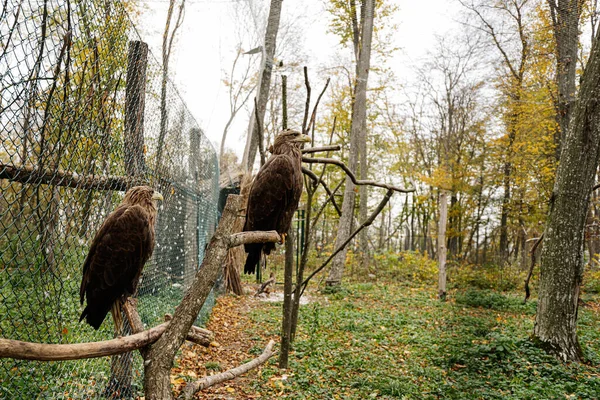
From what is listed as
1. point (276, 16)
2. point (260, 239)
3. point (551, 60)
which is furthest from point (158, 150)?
point (551, 60)

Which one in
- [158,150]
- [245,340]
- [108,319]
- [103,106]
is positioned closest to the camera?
[103,106]

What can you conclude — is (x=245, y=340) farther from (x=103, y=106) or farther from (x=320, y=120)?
(x=320, y=120)

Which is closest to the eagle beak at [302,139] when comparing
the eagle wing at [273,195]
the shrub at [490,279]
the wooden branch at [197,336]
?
the eagle wing at [273,195]

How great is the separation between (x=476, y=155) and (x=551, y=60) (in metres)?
5.53

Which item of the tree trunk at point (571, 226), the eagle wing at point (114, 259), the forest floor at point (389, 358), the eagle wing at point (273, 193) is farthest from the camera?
the tree trunk at point (571, 226)

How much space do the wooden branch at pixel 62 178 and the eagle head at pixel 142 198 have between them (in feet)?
0.75

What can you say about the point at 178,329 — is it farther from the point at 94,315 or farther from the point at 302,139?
the point at 302,139

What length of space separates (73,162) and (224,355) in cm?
331

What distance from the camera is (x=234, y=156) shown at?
81.1ft

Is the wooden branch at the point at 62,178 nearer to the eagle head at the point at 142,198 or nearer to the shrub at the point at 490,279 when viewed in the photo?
the eagle head at the point at 142,198

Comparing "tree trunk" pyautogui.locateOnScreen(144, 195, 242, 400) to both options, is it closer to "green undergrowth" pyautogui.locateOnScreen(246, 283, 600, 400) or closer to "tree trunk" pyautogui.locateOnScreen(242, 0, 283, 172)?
"green undergrowth" pyautogui.locateOnScreen(246, 283, 600, 400)

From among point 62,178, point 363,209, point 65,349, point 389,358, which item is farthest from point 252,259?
point 363,209

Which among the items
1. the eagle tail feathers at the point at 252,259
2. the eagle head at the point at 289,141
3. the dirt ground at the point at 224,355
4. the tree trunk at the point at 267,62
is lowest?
the dirt ground at the point at 224,355

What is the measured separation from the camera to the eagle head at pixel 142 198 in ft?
5.92
